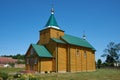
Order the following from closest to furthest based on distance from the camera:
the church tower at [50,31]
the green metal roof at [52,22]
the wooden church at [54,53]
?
the wooden church at [54,53] < the church tower at [50,31] < the green metal roof at [52,22]

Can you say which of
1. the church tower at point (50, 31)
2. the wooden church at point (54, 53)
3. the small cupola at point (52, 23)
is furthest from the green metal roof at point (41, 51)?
the small cupola at point (52, 23)

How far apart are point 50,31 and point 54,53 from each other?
436 centimetres

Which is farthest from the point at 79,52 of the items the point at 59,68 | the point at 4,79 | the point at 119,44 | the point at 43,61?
the point at 119,44

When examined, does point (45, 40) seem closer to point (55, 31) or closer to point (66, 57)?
point (55, 31)

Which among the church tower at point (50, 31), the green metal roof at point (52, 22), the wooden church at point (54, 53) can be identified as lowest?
the wooden church at point (54, 53)

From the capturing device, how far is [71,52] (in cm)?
3819

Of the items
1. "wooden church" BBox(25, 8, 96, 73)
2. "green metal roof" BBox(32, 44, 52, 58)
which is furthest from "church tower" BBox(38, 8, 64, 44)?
"green metal roof" BBox(32, 44, 52, 58)

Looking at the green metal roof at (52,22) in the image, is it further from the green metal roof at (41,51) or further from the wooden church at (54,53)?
the green metal roof at (41,51)

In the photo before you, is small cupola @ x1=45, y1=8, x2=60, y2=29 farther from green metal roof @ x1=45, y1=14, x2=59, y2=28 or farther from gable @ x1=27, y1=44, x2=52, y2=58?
gable @ x1=27, y1=44, x2=52, y2=58

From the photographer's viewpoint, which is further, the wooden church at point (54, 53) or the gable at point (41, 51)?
the wooden church at point (54, 53)

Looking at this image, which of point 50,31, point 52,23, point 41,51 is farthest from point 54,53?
point 52,23

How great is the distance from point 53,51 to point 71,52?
158 inches

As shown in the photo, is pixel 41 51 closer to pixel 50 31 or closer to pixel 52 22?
pixel 50 31

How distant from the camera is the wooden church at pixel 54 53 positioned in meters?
34.8
